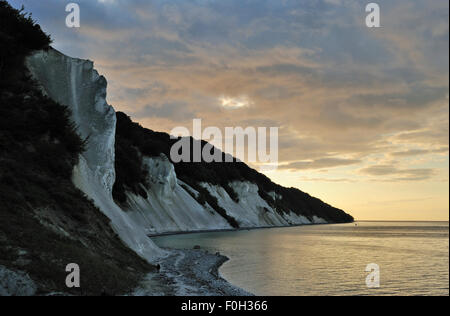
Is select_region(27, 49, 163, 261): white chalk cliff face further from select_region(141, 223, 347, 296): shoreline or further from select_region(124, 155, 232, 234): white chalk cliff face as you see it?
select_region(124, 155, 232, 234): white chalk cliff face

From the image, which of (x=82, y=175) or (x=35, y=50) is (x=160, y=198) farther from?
(x=82, y=175)

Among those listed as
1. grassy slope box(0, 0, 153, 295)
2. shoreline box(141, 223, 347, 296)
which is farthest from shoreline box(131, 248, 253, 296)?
grassy slope box(0, 0, 153, 295)

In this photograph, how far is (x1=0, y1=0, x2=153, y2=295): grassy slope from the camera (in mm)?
11602

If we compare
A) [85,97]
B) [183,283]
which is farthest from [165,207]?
[183,283]

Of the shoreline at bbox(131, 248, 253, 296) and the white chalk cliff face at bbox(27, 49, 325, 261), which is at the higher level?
the white chalk cliff face at bbox(27, 49, 325, 261)

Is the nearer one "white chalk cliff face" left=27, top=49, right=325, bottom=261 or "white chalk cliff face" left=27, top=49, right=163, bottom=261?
"white chalk cliff face" left=27, top=49, right=325, bottom=261

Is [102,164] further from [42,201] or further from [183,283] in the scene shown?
[183,283]

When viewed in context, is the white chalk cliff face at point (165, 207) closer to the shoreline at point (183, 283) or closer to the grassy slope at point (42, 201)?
the grassy slope at point (42, 201)

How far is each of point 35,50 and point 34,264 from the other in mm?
26297

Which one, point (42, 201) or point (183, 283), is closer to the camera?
point (42, 201)

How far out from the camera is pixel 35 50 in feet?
104

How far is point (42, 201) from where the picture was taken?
53.4 feet

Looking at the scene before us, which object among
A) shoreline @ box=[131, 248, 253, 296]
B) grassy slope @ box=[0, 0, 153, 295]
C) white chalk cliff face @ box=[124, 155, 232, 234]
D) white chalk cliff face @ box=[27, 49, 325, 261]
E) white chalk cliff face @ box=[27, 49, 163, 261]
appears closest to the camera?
grassy slope @ box=[0, 0, 153, 295]

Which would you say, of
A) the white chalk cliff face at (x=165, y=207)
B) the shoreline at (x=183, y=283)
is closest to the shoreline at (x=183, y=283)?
the shoreline at (x=183, y=283)
